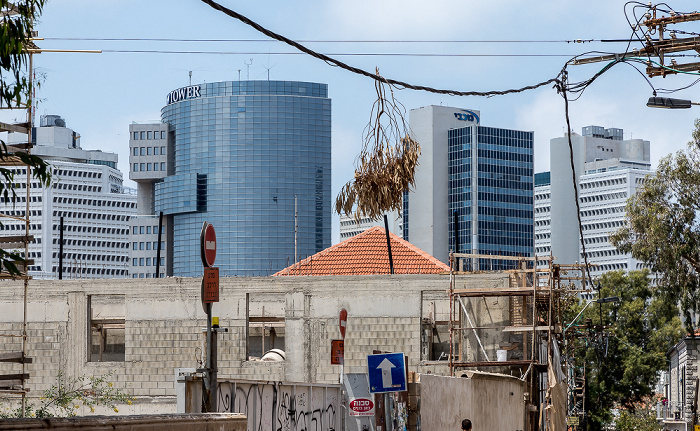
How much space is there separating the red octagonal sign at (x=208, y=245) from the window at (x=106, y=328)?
19.7m

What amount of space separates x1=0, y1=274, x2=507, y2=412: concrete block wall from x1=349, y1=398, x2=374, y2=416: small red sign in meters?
12.7

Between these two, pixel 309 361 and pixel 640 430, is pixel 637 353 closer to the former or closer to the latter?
pixel 640 430

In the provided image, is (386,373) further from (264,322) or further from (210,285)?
(264,322)

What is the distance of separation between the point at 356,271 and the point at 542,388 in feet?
34.6

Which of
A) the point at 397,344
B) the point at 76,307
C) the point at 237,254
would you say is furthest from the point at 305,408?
the point at 237,254

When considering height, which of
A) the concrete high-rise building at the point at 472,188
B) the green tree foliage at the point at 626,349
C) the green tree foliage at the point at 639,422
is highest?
the concrete high-rise building at the point at 472,188

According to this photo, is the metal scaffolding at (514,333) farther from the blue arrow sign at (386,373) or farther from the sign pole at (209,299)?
the sign pole at (209,299)

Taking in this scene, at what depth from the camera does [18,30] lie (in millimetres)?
7137

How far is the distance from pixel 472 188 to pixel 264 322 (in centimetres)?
16575

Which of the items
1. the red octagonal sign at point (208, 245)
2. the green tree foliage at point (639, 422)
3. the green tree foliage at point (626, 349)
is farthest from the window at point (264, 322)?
the green tree foliage at point (626, 349)

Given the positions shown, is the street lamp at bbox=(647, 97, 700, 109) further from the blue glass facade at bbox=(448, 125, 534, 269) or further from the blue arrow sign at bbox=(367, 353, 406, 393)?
the blue glass facade at bbox=(448, 125, 534, 269)

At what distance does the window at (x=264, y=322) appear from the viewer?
2845cm

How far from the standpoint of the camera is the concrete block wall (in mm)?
27703

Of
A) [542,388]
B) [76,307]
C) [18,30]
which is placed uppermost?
[18,30]
